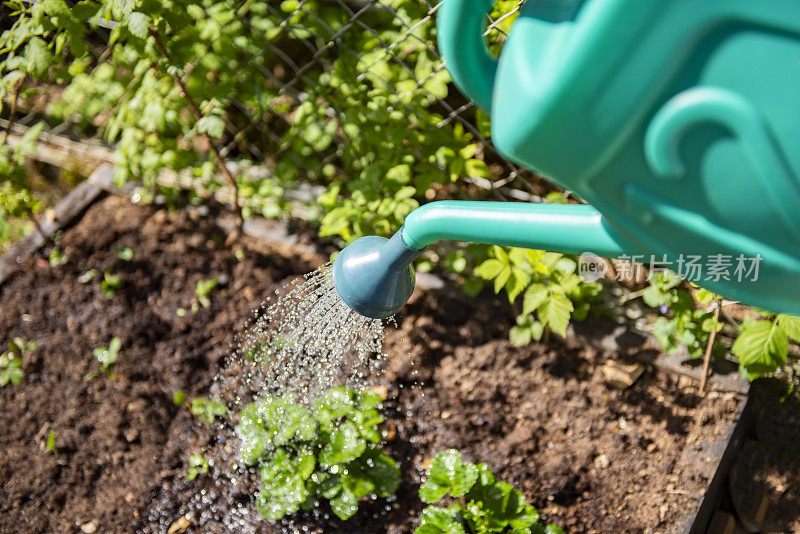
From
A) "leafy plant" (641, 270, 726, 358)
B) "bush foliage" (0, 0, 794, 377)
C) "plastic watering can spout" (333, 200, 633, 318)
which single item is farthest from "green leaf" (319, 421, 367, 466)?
"leafy plant" (641, 270, 726, 358)

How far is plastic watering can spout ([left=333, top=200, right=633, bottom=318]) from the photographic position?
37.8 inches

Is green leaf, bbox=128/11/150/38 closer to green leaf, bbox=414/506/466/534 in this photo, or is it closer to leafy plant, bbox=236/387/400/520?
leafy plant, bbox=236/387/400/520

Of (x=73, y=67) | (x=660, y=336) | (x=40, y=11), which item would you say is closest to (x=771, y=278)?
(x=660, y=336)

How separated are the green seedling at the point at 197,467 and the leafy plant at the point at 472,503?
717 millimetres

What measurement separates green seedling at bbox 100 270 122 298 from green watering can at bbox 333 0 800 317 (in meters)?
1.92

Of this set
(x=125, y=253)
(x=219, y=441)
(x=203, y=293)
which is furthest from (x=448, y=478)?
(x=125, y=253)

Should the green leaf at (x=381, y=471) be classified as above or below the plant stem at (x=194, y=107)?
below

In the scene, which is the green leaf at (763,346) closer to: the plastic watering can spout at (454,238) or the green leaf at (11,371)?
the plastic watering can spout at (454,238)

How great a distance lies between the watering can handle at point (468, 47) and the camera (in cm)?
80

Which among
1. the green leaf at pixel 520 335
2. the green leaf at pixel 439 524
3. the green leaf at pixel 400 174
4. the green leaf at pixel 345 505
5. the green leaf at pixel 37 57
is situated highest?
the green leaf at pixel 37 57

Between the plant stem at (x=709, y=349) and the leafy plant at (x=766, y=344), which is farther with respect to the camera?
the plant stem at (x=709, y=349)

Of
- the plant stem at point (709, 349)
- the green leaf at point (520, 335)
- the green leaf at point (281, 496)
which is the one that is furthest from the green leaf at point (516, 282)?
the green leaf at point (281, 496)

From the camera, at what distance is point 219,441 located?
210 centimetres

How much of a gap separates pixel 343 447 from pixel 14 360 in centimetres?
123
